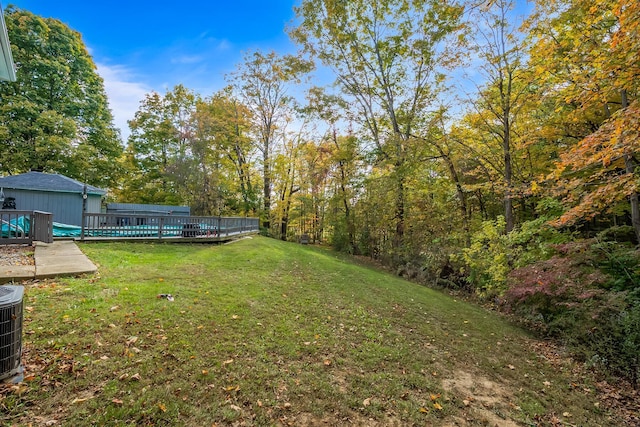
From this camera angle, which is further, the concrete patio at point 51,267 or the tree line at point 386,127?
the tree line at point 386,127

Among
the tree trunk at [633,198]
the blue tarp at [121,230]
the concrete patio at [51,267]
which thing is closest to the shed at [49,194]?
the blue tarp at [121,230]

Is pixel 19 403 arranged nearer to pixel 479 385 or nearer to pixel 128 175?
pixel 479 385

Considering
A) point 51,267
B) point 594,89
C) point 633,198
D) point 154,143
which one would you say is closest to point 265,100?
point 154,143

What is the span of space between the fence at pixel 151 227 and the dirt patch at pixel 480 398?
10073 millimetres

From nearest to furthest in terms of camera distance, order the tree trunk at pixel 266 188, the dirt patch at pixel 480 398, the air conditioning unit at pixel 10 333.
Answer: the air conditioning unit at pixel 10 333 < the dirt patch at pixel 480 398 < the tree trunk at pixel 266 188

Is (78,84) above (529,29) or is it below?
above

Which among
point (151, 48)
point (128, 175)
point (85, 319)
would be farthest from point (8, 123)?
point (85, 319)

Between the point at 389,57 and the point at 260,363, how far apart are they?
573 inches

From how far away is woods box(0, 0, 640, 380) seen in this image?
220 inches

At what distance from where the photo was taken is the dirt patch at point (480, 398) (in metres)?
2.79

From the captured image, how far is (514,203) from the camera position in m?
11.3

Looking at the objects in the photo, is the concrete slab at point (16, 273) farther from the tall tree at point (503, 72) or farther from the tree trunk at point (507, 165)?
the tree trunk at point (507, 165)

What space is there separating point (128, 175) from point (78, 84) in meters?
6.58

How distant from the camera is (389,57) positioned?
44.7 ft
